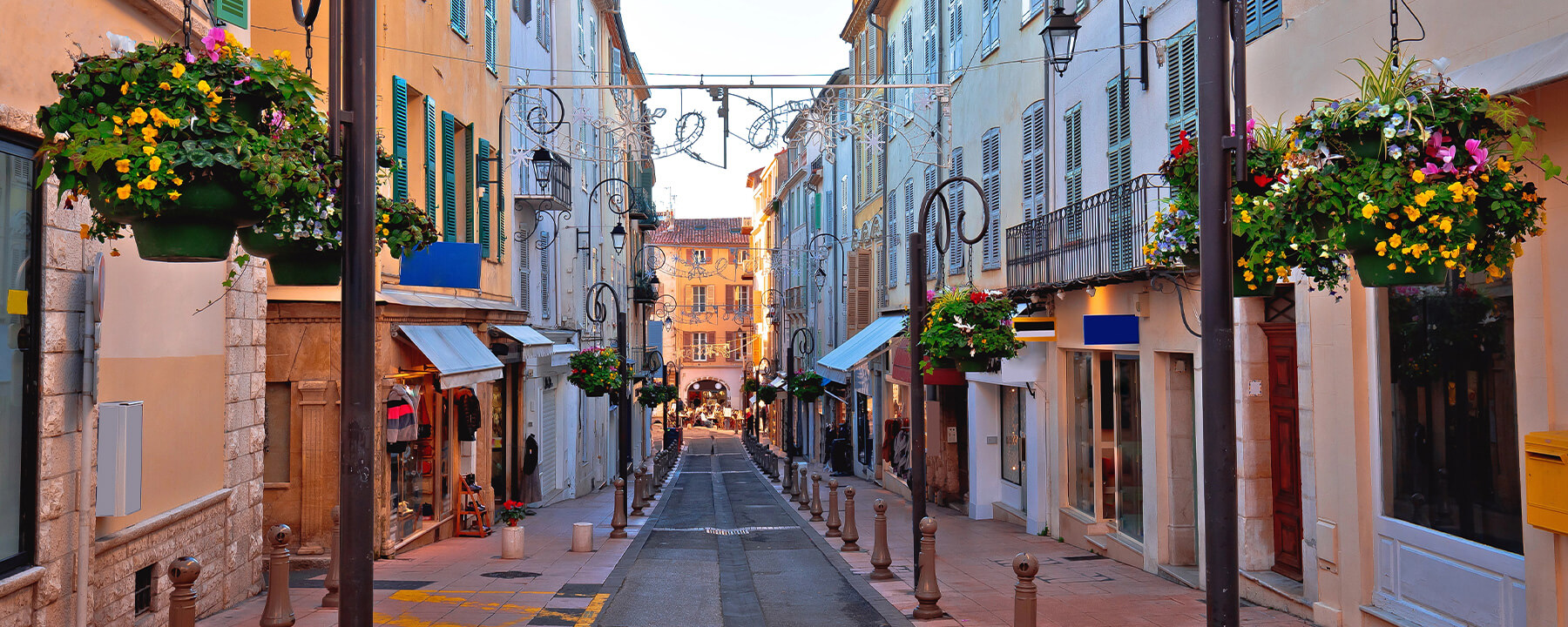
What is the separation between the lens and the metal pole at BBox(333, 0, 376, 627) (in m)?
4.54

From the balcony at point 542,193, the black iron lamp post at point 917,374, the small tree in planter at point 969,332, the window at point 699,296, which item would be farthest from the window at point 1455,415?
the window at point 699,296

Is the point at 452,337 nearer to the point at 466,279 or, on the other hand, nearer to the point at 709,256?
the point at 466,279

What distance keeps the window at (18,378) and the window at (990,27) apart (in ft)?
A: 46.8

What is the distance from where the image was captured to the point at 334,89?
456 centimetres

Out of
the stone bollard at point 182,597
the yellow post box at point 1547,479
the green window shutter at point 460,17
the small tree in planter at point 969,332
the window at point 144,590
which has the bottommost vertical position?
the window at point 144,590

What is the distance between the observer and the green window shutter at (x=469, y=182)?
1689 cm

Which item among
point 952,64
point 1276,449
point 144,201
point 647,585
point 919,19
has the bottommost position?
point 647,585

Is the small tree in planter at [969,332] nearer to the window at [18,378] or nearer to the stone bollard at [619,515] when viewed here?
the stone bollard at [619,515]

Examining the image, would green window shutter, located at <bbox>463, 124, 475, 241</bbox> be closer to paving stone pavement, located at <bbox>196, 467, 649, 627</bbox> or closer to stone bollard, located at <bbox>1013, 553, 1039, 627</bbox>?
paving stone pavement, located at <bbox>196, 467, 649, 627</bbox>

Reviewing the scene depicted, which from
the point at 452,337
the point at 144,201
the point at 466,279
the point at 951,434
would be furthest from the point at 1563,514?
the point at 951,434

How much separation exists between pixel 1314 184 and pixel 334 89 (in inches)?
165

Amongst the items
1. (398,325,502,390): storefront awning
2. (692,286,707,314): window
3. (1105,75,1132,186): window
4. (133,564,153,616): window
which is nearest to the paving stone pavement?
(133,564,153,616): window

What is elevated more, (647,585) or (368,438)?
(368,438)

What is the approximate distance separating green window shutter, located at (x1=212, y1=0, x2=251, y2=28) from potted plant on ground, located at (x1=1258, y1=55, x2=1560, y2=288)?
8.04 meters
